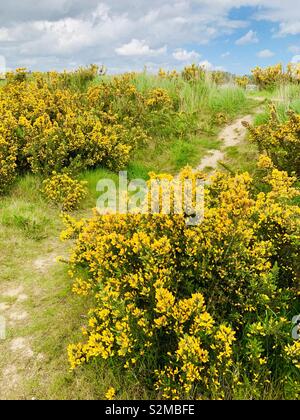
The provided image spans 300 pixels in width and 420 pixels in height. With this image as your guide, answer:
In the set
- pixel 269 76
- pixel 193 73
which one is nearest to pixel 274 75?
pixel 269 76

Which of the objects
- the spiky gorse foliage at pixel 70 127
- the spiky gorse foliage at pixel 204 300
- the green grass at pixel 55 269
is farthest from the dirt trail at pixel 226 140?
the spiky gorse foliage at pixel 204 300

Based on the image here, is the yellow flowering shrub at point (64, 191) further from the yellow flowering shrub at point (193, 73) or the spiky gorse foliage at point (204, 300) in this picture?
the yellow flowering shrub at point (193, 73)

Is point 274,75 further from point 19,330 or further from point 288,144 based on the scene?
point 19,330

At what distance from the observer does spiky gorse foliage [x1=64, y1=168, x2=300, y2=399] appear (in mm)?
3355

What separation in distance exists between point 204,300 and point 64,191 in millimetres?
4745

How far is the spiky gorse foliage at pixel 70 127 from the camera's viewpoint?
326 inches

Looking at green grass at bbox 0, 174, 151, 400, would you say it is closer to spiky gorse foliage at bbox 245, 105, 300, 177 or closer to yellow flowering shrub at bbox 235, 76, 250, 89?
spiky gorse foliage at bbox 245, 105, 300, 177

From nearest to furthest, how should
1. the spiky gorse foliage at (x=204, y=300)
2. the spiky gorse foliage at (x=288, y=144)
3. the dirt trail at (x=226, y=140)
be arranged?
the spiky gorse foliage at (x=204, y=300), the spiky gorse foliage at (x=288, y=144), the dirt trail at (x=226, y=140)

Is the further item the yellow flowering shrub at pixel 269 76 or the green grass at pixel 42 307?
the yellow flowering shrub at pixel 269 76

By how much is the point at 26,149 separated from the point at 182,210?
17.6 ft

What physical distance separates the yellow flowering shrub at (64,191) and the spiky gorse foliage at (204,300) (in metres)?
3.46

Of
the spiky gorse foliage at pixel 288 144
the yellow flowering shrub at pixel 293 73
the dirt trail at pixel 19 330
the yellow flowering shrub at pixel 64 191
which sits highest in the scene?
the yellow flowering shrub at pixel 293 73

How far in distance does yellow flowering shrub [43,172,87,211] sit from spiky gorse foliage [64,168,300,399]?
136 inches
